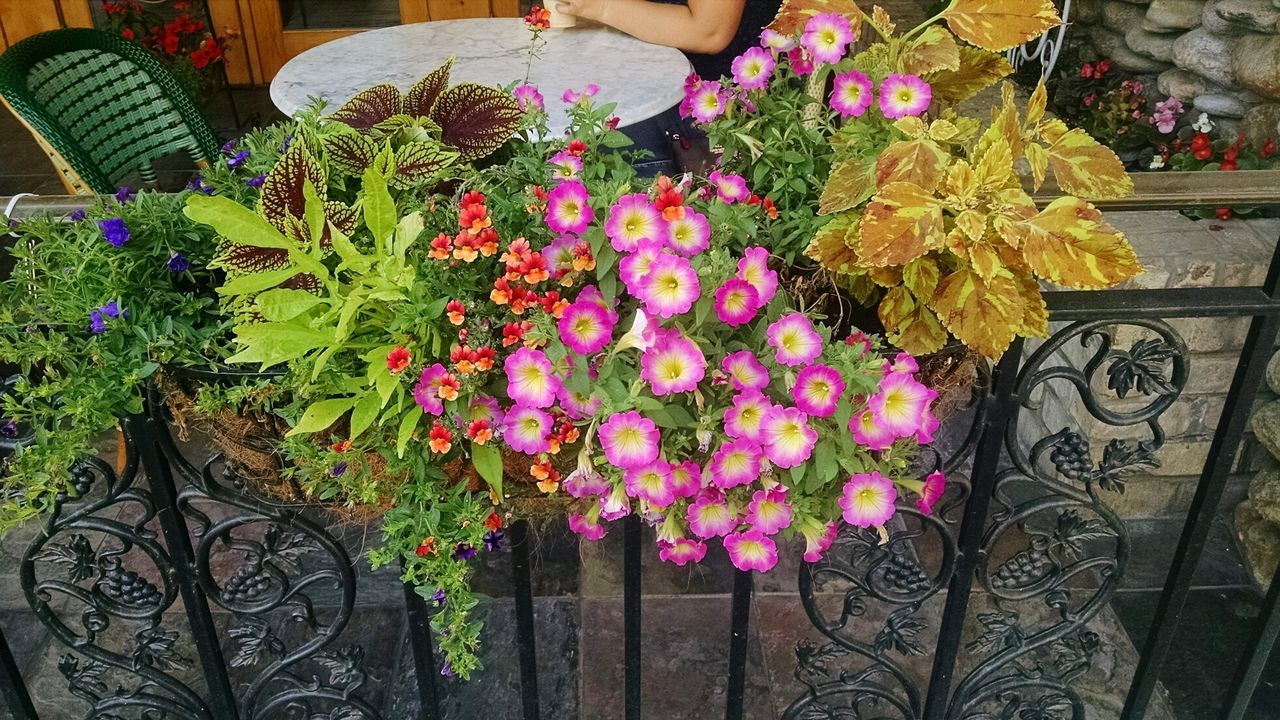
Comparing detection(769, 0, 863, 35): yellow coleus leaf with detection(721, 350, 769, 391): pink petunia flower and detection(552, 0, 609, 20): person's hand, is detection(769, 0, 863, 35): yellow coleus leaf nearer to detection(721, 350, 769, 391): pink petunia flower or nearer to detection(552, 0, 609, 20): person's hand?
detection(721, 350, 769, 391): pink petunia flower

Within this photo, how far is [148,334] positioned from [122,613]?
51 centimetres

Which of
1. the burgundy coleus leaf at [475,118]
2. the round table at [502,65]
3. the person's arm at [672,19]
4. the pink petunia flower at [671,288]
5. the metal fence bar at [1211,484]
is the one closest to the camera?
the pink petunia flower at [671,288]

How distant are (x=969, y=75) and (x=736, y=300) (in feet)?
1.42

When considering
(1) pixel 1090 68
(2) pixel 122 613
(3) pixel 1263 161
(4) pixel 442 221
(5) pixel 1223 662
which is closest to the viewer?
(4) pixel 442 221

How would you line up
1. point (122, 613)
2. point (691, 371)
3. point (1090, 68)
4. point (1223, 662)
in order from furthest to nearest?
1. point (1090, 68)
2. point (1223, 662)
3. point (122, 613)
4. point (691, 371)

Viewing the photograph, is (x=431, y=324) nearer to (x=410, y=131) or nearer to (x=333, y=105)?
(x=410, y=131)

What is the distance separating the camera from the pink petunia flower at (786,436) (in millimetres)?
966

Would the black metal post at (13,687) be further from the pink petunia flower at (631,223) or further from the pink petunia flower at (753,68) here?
the pink petunia flower at (753,68)

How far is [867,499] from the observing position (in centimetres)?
105

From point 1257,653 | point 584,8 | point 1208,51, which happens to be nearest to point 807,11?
point 1257,653

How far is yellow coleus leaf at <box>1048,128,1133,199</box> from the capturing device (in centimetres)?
106

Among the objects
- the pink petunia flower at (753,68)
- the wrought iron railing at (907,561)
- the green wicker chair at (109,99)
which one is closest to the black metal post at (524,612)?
the wrought iron railing at (907,561)

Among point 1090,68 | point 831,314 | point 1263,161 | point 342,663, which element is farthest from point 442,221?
point 1090,68

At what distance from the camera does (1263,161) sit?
2619mm
